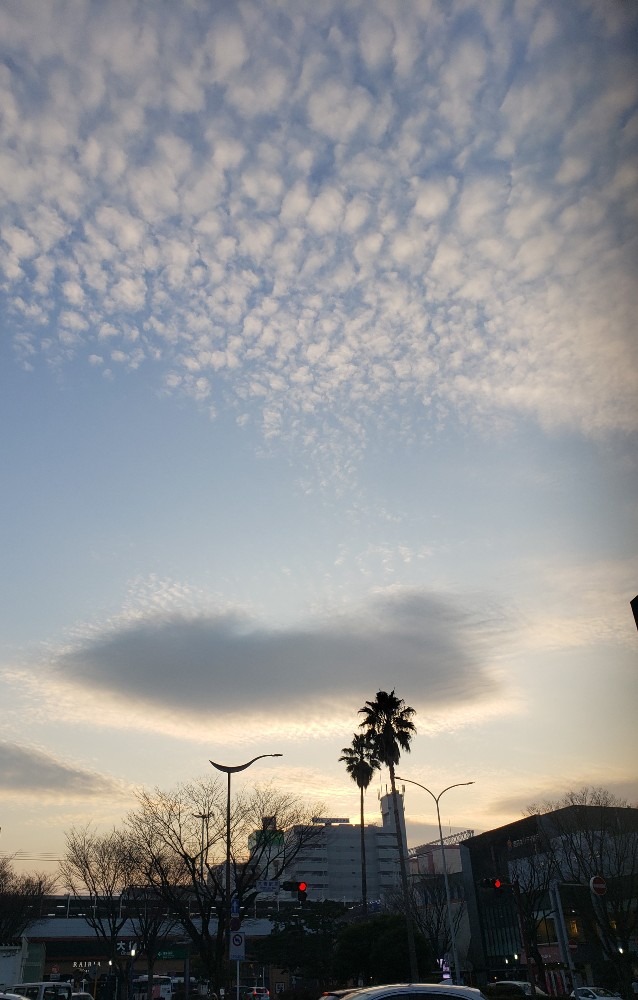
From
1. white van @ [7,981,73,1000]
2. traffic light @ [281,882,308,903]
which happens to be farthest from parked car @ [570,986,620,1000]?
white van @ [7,981,73,1000]

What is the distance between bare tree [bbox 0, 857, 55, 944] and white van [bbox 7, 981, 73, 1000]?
35.3 m

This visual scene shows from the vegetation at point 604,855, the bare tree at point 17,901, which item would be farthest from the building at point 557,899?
the bare tree at point 17,901

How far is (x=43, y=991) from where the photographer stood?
101 feet

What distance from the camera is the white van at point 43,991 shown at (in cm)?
3008

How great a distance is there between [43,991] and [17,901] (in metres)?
43.1

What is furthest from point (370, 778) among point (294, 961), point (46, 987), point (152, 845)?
point (46, 987)

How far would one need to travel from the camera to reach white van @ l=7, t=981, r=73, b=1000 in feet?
98.7

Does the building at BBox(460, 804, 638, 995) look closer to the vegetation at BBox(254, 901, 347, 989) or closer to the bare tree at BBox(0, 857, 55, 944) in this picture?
the vegetation at BBox(254, 901, 347, 989)

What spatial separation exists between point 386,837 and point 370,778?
131990mm

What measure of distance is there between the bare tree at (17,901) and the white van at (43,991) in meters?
35.3

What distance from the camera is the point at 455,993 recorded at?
1094 centimetres

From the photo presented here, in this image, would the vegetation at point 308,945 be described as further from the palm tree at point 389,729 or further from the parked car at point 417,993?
the parked car at point 417,993

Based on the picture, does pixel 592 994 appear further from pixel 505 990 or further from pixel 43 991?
pixel 43 991

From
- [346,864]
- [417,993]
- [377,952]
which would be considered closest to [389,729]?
[377,952]
